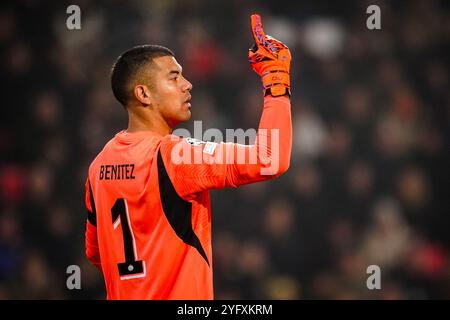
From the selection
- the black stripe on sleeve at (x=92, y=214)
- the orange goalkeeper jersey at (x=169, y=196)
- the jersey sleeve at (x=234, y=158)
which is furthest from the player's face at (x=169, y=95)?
the black stripe on sleeve at (x=92, y=214)

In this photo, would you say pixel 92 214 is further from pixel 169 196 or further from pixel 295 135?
pixel 295 135

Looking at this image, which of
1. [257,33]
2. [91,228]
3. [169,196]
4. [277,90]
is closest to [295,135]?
[91,228]

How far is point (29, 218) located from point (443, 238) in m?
4.22

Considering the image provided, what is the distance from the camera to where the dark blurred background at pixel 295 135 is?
634 centimetres

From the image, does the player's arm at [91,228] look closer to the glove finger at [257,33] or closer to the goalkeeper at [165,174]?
the goalkeeper at [165,174]

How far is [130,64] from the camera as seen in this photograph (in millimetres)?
2936

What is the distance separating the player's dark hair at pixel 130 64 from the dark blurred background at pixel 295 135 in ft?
11.6

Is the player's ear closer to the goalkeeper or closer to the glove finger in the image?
the goalkeeper

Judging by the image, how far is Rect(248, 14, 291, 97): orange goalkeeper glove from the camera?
106 inches

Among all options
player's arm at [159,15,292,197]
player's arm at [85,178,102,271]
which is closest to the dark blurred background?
player's arm at [85,178,102,271]

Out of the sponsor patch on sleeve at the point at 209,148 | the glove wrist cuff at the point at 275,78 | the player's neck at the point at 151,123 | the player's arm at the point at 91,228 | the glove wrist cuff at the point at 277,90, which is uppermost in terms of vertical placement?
the glove wrist cuff at the point at 275,78

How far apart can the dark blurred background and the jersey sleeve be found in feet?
12.0

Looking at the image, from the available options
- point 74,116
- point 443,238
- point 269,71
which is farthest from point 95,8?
point 269,71

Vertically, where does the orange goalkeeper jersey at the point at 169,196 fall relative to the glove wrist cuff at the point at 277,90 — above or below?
below
